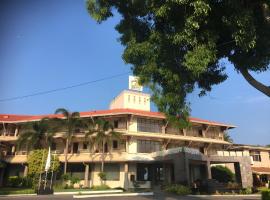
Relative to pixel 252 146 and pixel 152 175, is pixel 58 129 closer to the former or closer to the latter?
pixel 152 175

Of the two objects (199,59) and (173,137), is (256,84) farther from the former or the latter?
(173,137)

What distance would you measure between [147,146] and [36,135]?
14.5 meters

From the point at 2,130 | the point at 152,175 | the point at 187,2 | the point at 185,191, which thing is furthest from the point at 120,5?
the point at 2,130

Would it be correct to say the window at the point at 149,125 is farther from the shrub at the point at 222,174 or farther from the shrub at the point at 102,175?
the shrub at the point at 222,174

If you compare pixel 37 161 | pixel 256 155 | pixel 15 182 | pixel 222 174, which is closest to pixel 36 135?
pixel 37 161

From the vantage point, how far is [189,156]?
32.5m

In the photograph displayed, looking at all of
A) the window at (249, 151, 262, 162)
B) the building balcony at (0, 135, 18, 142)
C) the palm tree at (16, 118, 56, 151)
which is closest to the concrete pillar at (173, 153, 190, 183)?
the palm tree at (16, 118, 56, 151)

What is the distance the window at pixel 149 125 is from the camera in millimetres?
42688

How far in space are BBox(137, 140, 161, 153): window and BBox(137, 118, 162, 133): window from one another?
5.43 feet

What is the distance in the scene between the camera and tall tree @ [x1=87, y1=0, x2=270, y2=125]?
33.1 ft

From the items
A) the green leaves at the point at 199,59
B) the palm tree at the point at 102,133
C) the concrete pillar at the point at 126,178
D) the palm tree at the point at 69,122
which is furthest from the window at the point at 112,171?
the green leaves at the point at 199,59

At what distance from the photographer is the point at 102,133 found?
38250 millimetres

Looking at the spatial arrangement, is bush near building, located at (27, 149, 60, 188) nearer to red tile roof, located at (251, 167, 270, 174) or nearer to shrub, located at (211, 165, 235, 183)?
shrub, located at (211, 165, 235, 183)

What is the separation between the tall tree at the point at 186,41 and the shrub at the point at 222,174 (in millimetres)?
33951
